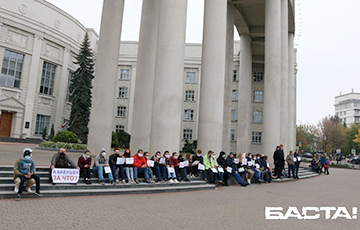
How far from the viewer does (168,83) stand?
540 inches

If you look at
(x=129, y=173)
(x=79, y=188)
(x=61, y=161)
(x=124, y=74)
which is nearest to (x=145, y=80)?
(x=129, y=173)

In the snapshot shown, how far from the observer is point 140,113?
63.3ft

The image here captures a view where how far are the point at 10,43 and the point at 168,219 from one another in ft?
125

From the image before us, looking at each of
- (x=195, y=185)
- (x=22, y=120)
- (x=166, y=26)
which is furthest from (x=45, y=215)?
(x=22, y=120)

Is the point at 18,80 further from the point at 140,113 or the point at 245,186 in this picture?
the point at 245,186

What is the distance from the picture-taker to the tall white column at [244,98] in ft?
106

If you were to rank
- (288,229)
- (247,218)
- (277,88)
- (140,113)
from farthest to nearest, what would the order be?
(277,88) < (140,113) < (247,218) < (288,229)

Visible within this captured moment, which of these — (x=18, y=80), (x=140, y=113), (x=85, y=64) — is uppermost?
(x=85, y=64)

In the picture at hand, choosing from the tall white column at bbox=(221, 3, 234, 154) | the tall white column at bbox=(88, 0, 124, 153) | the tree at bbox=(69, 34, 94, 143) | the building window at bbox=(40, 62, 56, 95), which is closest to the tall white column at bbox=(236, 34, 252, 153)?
the tall white column at bbox=(221, 3, 234, 154)

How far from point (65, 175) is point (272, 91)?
1682 cm

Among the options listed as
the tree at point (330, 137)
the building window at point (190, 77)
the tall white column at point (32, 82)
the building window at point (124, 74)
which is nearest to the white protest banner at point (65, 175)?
the tall white column at point (32, 82)

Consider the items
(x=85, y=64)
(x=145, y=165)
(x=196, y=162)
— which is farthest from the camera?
(x=85, y=64)

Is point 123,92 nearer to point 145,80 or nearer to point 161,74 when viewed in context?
point 145,80

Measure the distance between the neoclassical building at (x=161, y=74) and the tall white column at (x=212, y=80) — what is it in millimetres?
55
